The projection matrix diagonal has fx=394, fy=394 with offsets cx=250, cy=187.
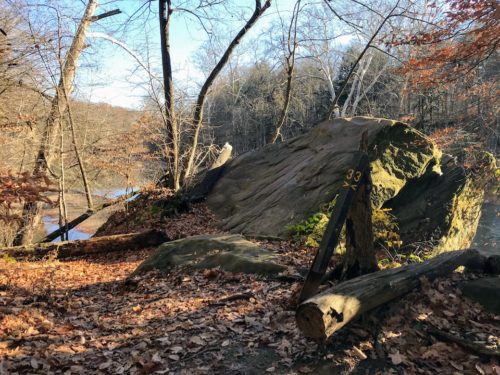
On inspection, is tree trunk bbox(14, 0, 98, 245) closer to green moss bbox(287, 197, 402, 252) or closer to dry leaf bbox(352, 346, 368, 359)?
green moss bbox(287, 197, 402, 252)

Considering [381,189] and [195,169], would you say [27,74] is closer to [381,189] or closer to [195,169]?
[195,169]

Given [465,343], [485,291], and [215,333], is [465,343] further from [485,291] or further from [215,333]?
[215,333]

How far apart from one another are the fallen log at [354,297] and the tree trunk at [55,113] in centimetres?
1021

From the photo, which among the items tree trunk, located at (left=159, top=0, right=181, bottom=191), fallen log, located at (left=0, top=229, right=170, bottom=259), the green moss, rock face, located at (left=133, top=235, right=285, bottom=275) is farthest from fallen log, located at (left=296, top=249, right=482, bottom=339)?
tree trunk, located at (left=159, top=0, right=181, bottom=191)

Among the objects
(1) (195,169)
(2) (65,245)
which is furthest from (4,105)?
(1) (195,169)

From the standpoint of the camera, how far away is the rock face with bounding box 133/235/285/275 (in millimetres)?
6409

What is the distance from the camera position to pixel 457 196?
11.5m

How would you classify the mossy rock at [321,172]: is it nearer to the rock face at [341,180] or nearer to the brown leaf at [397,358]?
the rock face at [341,180]

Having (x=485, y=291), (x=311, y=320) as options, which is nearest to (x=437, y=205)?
→ (x=485, y=291)

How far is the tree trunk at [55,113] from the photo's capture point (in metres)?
11.3

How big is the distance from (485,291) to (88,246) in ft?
27.7

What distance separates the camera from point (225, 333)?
14.0 ft

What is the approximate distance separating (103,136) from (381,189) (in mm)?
10749

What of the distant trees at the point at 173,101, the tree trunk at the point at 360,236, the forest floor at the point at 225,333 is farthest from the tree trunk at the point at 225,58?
the tree trunk at the point at 360,236
